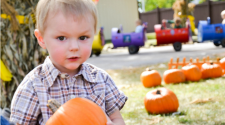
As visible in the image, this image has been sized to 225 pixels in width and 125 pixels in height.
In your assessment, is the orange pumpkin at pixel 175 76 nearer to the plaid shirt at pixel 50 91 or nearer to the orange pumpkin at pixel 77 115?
the plaid shirt at pixel 50 91

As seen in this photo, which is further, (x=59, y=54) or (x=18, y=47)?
(x=18, y=47)

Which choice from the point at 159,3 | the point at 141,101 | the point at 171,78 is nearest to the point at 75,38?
the point at 141,101

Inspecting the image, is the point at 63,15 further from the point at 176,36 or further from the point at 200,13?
the point at 200,13

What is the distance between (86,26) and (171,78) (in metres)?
3.67

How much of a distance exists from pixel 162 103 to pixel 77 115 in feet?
6.90

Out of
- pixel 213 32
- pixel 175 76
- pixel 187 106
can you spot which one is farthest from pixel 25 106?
pixel 213 32

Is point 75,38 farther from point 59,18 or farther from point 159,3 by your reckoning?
point 159,3

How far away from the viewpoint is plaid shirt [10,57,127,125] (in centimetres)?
161

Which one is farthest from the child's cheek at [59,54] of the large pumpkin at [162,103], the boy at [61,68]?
the large pumpkin at [162,103]

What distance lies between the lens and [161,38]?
37.6ft

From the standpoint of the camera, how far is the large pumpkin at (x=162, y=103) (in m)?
3.39

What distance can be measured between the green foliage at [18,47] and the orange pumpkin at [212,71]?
3187mm

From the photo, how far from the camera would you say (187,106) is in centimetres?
355

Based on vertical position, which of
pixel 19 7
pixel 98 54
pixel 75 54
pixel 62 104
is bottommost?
pixel 98 54
